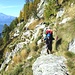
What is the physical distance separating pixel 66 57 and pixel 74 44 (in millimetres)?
4343

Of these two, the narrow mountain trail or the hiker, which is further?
the hiker

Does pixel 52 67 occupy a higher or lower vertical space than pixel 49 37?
lower

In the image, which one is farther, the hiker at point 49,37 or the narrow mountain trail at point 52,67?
the hiker at point 49,37

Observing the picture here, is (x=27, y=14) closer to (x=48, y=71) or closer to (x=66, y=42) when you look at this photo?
(x=66, y=42)

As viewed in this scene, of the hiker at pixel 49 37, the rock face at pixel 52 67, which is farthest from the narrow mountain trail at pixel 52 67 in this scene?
the hiker at pixel 49 37

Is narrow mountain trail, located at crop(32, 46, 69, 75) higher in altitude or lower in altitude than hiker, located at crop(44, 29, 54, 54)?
lower

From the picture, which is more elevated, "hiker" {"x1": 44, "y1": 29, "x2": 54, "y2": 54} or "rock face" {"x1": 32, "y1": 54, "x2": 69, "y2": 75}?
"hiker" {"x1": 44, "y1": 29, "x2": 54, "y2": 54}

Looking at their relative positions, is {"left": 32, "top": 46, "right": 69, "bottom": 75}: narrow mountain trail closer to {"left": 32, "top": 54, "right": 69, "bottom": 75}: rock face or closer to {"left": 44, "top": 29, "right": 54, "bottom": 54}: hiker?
{"left": 32, "top": 54, "right": 69, "bottom": 75}: rock face

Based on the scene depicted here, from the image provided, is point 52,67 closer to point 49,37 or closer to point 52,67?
point 52,67

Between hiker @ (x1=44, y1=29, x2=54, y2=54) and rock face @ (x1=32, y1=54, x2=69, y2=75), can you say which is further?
hiker @ (x1=44, y1=29, x2=54, y2=54)

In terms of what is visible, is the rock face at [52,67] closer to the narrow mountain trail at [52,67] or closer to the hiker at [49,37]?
the narrow mountain trail at [52,67]

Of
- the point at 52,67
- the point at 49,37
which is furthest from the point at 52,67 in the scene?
the point at 49,37

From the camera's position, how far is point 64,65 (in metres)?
18.4

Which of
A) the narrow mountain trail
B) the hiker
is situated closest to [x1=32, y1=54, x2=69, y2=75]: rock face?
the narrow mountain trail
